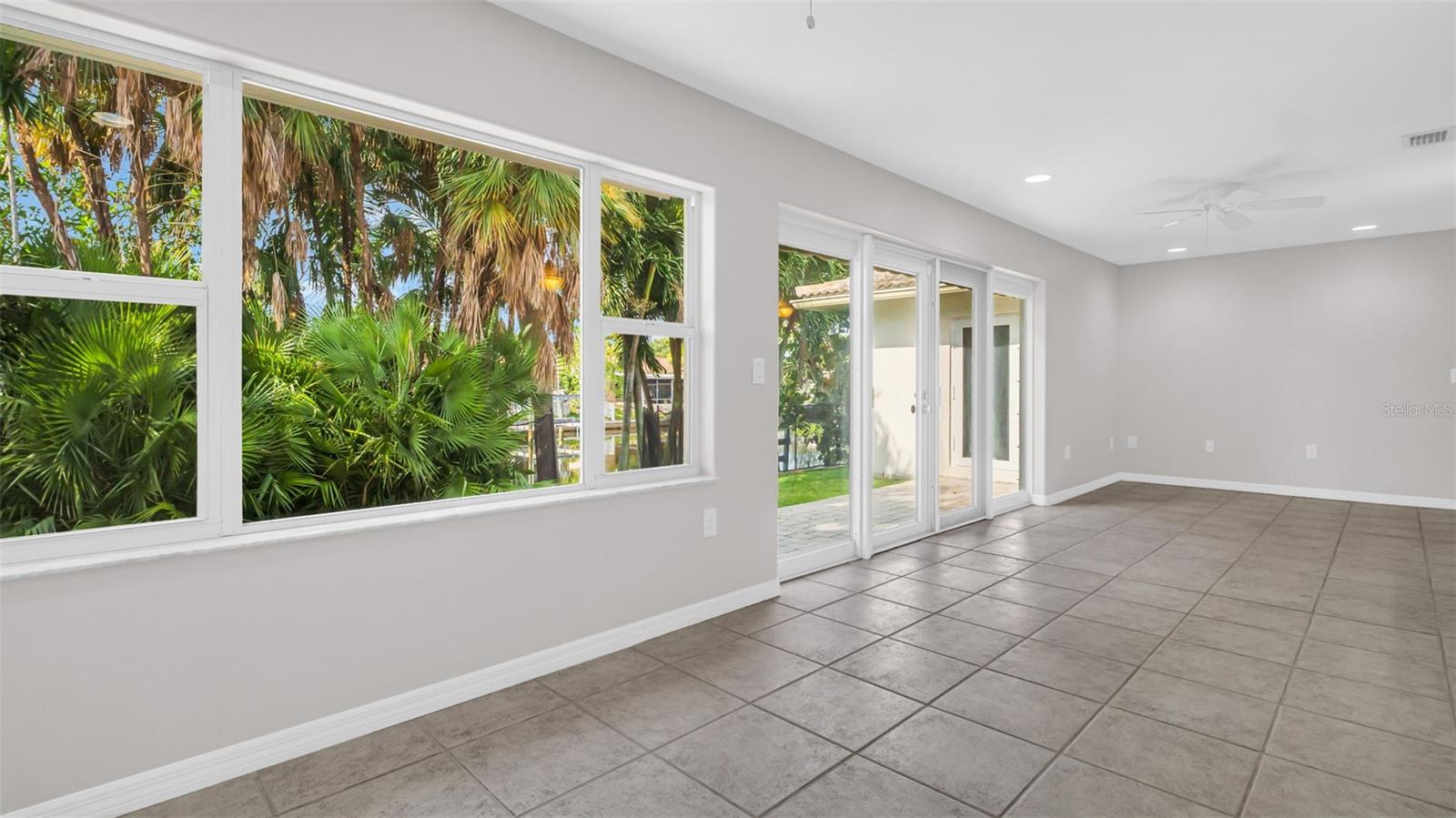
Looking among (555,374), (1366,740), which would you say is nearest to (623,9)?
(555,374)

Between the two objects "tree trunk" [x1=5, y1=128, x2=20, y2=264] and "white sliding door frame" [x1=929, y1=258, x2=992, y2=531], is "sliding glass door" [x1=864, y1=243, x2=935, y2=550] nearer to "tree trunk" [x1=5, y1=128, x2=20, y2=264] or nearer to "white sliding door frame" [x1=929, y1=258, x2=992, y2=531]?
"white sliding door frame" [x1=929, y1=258, x2=992, y2=531]

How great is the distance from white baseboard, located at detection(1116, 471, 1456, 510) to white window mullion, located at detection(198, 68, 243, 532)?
329 inches

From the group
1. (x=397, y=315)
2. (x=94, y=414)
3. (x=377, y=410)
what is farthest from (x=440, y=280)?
(x=94, y=414)

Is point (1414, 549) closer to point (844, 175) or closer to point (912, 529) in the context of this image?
point (912, 529)

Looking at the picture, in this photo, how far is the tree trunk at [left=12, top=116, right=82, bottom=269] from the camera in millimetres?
1820

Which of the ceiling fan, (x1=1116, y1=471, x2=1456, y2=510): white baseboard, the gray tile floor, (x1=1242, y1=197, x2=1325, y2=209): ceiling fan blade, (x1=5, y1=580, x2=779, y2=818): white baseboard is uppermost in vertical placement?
the ceiling fan

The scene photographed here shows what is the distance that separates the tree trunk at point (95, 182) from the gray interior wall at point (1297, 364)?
8.61 meters

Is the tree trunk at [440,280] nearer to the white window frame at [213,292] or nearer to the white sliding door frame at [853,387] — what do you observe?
the white window frame at [213,292]

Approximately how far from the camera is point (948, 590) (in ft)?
12.4

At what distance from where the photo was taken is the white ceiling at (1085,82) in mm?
2574

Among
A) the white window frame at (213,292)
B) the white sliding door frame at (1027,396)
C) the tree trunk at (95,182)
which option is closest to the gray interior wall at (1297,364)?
the white sliding door frame at (1027,396)

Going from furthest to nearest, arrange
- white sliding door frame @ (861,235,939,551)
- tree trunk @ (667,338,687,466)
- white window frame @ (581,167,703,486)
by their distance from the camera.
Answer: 1. white sliding door frame @ (861,235,939,551)
2. tree trunk @ (667,338,687,466)
3. white window frame @ (581,167,703,486)

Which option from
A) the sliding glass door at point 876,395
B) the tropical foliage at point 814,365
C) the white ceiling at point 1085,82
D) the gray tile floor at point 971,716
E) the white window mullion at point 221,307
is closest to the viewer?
the gray tile floor at point 971,716

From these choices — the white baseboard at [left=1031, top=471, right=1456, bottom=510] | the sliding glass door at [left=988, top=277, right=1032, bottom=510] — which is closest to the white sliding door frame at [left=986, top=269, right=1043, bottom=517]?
the sliding glass door at [left=988, top=277, right=1032, bottom=510]
